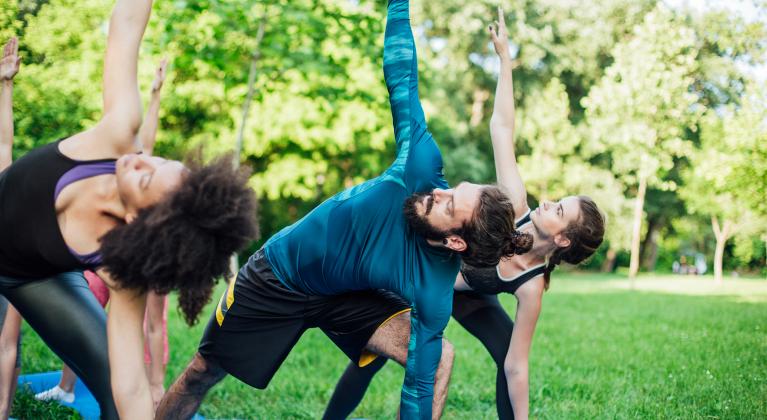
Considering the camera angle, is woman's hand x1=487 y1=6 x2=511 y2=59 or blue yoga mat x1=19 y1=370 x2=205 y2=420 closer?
Answer: woman's hand x1=487 y1=6 x2=511 y2=59

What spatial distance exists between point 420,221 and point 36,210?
161 cm

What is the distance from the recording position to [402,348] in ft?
10.3

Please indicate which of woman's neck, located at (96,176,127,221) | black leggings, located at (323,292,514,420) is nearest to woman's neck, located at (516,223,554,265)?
black leggings, located at (323,292,514,420)

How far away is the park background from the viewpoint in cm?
543

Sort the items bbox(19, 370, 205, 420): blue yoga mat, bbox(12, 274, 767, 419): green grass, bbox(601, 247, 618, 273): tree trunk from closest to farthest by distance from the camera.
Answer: bbox(19, 370, 205, 420): blue yoga mat < bbox(12, 274, 767, 419): green grass < bbox(601, 247, 618, 273): tree trunk

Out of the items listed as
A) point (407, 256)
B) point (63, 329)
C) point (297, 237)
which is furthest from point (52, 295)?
point (407, 256)

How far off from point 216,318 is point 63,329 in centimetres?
76

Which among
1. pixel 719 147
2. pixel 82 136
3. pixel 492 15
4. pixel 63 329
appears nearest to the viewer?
pixel 82 136

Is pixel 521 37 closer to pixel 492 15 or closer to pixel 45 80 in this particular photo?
pixel 492 15

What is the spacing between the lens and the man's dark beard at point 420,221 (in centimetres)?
294

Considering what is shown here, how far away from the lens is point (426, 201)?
296cm

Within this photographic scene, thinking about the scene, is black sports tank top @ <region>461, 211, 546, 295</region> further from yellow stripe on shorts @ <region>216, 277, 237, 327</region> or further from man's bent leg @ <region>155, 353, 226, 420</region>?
man's bent leg @ <region>155, 353, 226, 420</region>

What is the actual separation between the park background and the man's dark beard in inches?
54.0

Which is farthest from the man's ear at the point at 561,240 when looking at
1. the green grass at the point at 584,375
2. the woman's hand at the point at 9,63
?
the woman's hand at the point at 9,63
